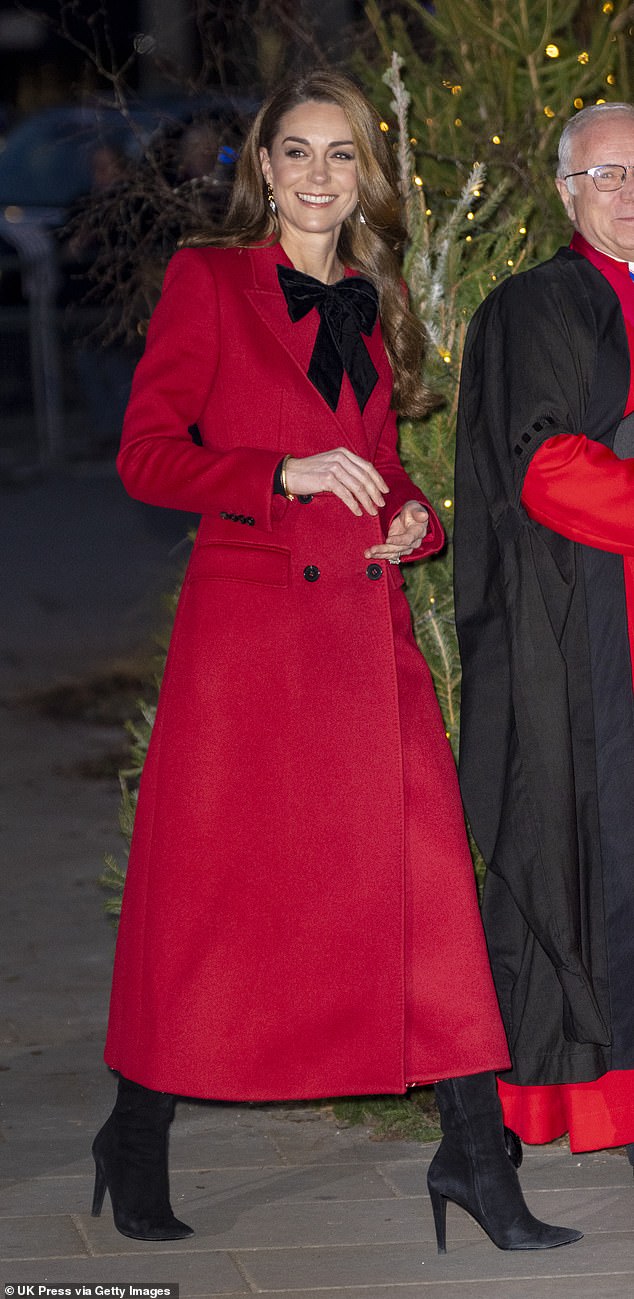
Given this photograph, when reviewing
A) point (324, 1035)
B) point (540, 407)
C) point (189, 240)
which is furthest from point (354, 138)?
point (324, 1035)

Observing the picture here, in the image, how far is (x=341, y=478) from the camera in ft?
11.6

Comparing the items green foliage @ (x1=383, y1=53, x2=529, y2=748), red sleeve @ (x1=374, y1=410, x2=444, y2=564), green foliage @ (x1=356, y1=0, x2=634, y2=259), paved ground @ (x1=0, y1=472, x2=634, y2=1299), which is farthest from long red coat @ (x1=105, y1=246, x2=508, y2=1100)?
green foliage @ (x1=356, y1=0, x2=634, y2=259)

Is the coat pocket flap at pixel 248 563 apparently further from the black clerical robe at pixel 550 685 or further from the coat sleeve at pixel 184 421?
the black clerical robe at pixel 550 685

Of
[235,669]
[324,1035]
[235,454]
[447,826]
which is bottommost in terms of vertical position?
[324,1035]

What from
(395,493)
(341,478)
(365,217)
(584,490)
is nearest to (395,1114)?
(395,493)

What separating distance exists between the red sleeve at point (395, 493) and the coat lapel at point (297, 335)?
0.11 m

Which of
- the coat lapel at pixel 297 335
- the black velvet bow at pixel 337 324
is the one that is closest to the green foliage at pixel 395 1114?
the coat lapel at pixel 297 335

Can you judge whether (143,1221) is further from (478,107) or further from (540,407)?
(478,107)

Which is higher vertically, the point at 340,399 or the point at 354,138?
the point at 354,138

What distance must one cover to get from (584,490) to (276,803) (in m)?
0.82

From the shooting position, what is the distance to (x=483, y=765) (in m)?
3.99

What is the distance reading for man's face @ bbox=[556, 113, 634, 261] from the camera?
3.86 m

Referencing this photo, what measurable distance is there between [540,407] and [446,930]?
1012mm

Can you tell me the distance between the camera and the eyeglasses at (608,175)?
3859 millimetres
